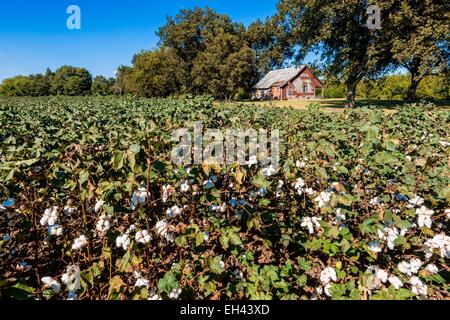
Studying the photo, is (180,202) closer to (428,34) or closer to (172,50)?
(428,34)

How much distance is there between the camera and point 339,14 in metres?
22.5

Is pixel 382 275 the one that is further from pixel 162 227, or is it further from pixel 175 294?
pixel 162 227

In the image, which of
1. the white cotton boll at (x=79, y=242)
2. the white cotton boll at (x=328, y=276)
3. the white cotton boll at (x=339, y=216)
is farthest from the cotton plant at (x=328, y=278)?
the white cotton boll at (x=79, y=242)

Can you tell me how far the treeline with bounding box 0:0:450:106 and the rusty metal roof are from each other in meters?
2.39

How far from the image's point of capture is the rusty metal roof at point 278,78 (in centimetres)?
5534

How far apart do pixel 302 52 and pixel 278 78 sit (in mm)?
31272

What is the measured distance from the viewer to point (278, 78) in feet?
186

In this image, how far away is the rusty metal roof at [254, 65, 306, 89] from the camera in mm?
55344

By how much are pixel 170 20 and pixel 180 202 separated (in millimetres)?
61324
